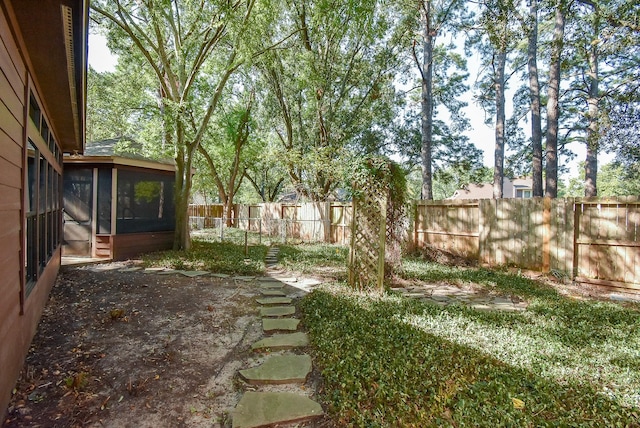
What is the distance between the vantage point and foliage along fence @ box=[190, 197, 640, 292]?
5246 millimetres

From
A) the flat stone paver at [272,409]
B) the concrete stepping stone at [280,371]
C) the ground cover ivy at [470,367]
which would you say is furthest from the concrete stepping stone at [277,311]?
the flat stone paver at [272,409]

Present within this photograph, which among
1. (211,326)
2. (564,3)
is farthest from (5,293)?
(564,3)

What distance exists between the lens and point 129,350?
9.62 feet

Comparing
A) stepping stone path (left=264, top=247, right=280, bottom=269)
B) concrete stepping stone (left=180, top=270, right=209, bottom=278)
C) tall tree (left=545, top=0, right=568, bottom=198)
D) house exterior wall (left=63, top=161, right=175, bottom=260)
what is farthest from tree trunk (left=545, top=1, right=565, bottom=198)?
house exterior wall (left=63, top=161, right=175, bottom=260)

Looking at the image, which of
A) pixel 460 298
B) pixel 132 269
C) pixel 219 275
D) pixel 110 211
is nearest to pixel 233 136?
pixel 110 211

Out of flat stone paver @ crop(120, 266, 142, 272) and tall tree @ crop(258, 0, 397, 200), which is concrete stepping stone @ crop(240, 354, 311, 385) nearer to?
flat stone paver @ crop(120, 266, 142, 272)

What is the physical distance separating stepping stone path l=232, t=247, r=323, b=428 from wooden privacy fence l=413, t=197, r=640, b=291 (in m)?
5.23

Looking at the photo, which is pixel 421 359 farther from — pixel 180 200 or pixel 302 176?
pixel 302 176

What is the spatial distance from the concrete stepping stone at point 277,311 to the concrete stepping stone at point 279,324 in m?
0.17

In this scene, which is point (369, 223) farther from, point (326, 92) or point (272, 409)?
point (326, 92)

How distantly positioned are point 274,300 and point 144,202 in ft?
18.0

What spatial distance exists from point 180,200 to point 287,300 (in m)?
5.26

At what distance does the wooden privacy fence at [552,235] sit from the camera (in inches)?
206

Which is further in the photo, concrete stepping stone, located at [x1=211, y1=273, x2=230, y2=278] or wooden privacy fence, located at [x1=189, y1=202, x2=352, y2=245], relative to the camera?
wooden privacy fence, located at [x1=189, y1=202, x2=352, y2=245]
